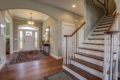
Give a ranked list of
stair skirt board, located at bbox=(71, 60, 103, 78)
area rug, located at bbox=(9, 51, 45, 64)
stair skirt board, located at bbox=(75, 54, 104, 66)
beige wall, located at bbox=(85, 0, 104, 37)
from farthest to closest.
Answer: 1. area rug, located at bbox=(9, 51, 45, 64)
2. beige wall, located at bbox=(85, 0, 104, 37)
3. stair skirt board, located at bbox=(75, 54, 104, 66)
4. stair skirt board, located at bbox=(71, 60, 103, 78)

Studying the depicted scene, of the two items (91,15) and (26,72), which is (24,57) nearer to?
(26,72)

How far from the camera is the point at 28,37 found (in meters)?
6.23

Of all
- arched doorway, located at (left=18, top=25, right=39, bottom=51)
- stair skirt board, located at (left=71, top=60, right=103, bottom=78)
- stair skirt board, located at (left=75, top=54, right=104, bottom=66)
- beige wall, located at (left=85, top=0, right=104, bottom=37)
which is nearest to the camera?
stair skirt board, located at (left=71, top=60, right=103, bottom=78)

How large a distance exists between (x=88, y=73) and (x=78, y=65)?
0.42 m

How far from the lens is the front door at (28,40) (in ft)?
19.4

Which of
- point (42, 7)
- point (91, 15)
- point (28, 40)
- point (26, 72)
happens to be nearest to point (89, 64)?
point (26, 72)

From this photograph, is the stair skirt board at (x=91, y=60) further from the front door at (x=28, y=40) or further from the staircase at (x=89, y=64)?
the front door at (x=28, y=40)

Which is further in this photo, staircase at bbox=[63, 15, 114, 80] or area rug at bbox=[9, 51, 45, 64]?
area rug at bbox=[9, 51, 45, 64]

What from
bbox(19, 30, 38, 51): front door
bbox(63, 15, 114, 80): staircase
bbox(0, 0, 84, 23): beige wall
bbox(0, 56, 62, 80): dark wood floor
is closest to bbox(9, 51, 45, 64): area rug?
bbox(0, 56, 62, 80): dark wood floor

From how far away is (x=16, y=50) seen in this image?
558cm

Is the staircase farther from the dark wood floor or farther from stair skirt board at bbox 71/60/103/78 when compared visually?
the dark wood floor

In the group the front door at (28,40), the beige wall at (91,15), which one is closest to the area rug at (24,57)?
the front door at (28,40)

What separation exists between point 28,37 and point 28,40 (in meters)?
0.29

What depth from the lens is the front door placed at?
5.92m
